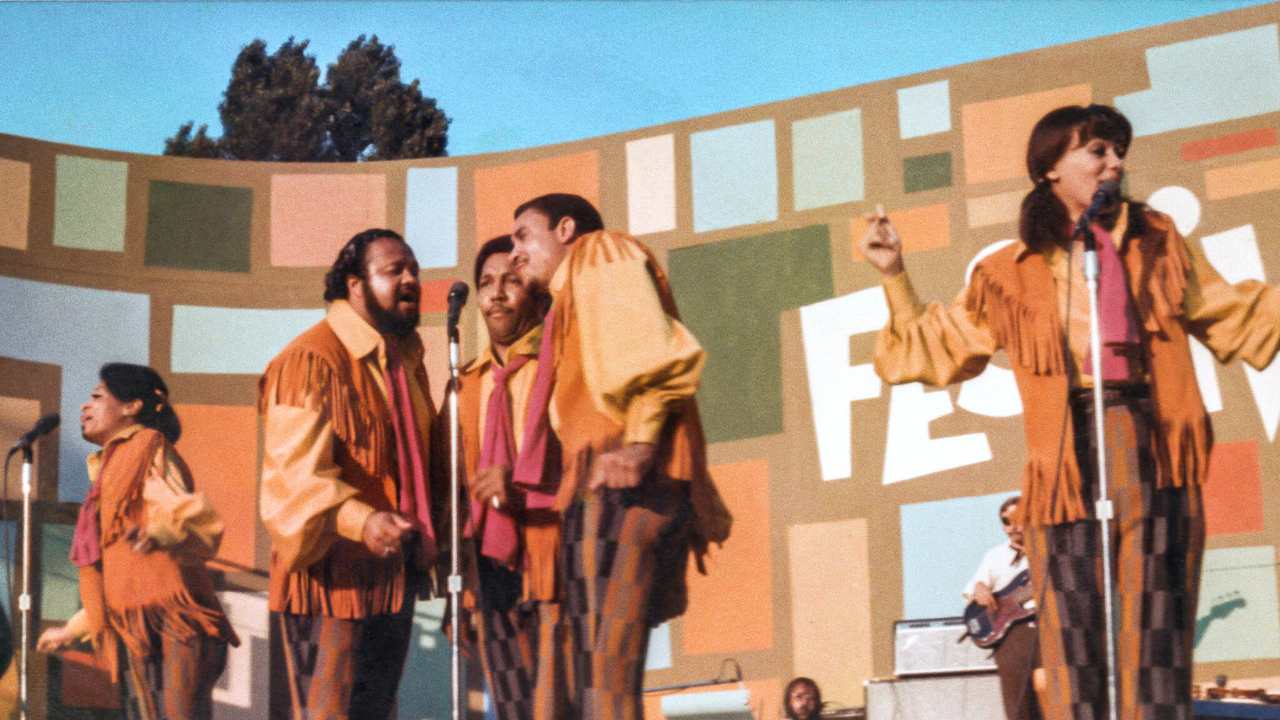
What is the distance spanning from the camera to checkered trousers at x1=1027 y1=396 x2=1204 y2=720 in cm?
570

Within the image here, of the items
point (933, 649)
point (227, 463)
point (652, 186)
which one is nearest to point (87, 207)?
point (227, 463)

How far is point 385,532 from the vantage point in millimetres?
6469

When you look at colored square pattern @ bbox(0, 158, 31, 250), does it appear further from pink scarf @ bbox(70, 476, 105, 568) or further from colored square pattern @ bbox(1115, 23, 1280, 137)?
colored square pattern @ bbox(1115, 23, 1280, 137)

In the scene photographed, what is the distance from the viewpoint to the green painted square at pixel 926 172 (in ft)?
26.6

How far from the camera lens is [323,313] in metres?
9.22

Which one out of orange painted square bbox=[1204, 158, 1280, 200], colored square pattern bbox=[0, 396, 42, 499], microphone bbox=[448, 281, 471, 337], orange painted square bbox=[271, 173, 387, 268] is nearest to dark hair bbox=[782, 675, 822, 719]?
orange painted square bbox=[1204, 158, 1280, 200]

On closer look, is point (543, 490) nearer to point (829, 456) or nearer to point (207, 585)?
point (829, 456)

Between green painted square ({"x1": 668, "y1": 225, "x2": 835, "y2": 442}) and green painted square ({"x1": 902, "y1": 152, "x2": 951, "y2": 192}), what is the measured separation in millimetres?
384

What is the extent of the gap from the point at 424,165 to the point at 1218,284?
4062 millimetres

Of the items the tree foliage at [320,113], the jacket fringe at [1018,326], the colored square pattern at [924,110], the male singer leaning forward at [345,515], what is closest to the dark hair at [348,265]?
the male singer leaning forward at [345,515]

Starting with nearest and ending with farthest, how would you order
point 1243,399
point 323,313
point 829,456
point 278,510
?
point 278,510, point 1243,399, point 829,456, point 323,313

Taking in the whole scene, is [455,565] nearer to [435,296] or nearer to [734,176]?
[734,176]

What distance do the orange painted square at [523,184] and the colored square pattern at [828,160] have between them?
904 millimetres

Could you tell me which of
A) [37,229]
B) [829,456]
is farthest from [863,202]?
[37,229]
